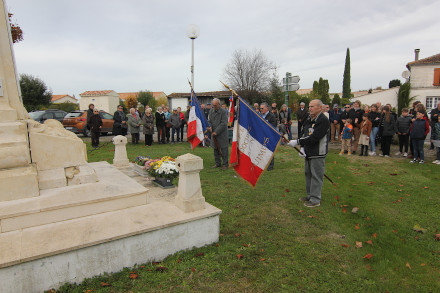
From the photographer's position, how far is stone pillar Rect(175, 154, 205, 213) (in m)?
3.69

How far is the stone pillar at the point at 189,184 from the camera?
3688 mm

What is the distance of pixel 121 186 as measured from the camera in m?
4.12

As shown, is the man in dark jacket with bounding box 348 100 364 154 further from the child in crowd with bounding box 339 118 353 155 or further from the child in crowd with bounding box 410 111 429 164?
the child in crowd with bounding box 410 111 429 164

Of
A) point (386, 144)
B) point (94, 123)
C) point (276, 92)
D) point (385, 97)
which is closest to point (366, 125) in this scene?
point (386, 144)

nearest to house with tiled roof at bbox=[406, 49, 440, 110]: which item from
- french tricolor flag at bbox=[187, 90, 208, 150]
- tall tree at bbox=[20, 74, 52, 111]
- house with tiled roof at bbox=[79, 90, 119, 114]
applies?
french tricolor flag at bbox=[187, 90, 208, 150]

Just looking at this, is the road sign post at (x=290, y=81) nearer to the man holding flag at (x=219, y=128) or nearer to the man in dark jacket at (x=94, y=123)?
the man holding flag at (x=219, y=128)

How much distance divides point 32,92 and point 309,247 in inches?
1647

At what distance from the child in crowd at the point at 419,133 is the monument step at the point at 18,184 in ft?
32.3

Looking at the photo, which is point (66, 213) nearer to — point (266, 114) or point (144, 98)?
point (266, 114)

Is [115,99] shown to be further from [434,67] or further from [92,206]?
[92,206]

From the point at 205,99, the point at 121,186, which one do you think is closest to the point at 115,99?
the point at 205,99

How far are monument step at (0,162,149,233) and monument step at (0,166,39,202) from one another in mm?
94

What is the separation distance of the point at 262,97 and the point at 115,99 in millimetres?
36150

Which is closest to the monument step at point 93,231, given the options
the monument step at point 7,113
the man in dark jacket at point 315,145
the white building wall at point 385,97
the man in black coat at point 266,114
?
the monument step at point 7,113
